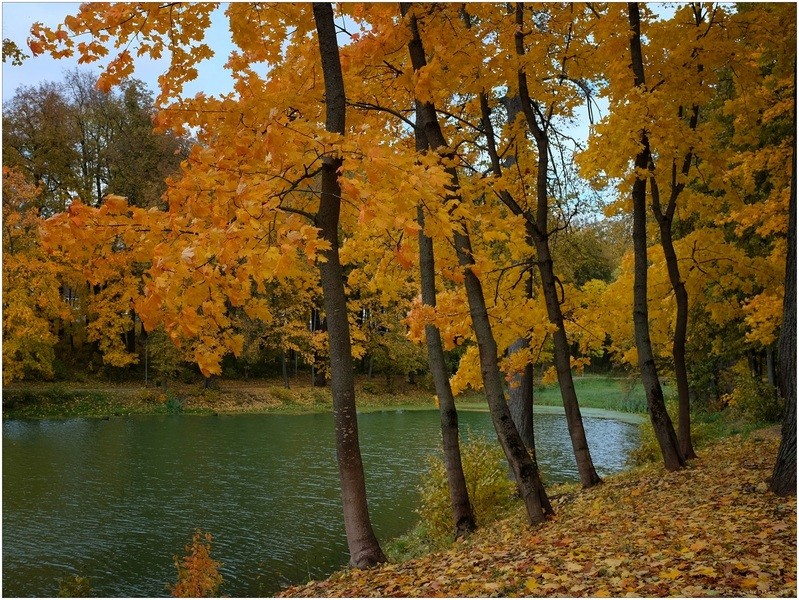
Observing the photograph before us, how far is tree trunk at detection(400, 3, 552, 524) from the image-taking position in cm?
600

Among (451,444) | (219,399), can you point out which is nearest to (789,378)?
(451,444)

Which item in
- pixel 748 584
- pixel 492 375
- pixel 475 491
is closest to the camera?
pixel 748 584

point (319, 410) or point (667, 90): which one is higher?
point (667, 90)

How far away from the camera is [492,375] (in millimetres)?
6082

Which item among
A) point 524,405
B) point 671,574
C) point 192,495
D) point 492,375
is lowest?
point 192,495

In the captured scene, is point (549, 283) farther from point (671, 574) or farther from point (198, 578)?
point (198, 578)

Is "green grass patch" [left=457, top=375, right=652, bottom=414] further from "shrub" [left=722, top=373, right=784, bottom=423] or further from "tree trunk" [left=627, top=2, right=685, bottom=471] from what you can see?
"tree trunk" [left=627, top=2, right=685, bottom=471]

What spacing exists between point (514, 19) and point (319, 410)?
20587 millimetres

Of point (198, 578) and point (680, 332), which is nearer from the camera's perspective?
point (198, 578)

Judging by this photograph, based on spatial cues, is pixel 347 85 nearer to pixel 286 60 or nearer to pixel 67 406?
pixel 286 60

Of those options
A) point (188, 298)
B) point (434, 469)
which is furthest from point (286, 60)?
point (434, 469)

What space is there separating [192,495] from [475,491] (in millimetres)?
5659

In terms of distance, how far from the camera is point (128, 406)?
A: 23.4 metres

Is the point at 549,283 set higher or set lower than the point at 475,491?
higher
